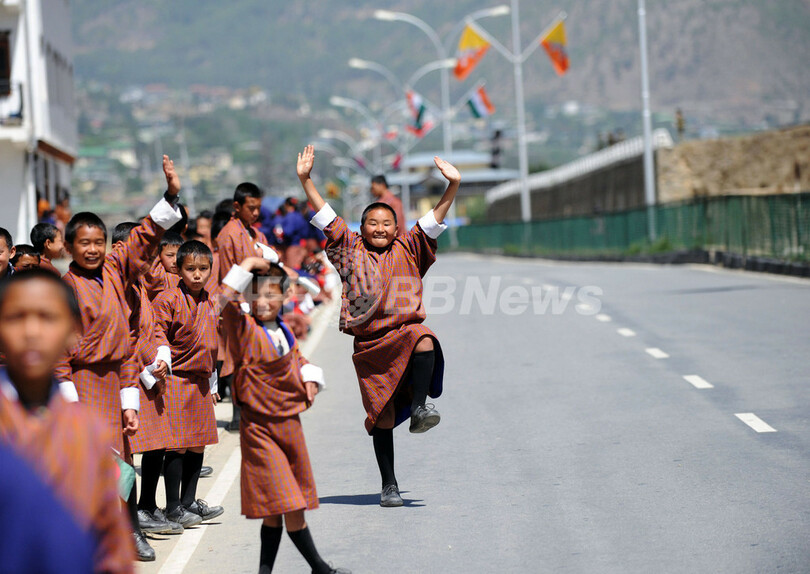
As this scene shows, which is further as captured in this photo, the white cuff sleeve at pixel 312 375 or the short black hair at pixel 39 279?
the white cuff sleeve at pixel 312 375

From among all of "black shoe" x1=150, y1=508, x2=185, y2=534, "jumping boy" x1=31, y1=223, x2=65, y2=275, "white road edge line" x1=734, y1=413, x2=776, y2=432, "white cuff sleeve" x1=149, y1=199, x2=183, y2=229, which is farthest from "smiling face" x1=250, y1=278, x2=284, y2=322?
"white road edge line" x1=734, y1=413, x2=776, y2=432

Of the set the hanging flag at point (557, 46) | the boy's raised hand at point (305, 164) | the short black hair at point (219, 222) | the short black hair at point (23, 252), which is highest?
the hanging flag at point (557, 46)

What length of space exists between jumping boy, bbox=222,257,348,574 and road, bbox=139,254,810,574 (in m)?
0.86

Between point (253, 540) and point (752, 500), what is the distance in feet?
8.94

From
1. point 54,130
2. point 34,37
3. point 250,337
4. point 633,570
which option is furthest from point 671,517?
point 54,130

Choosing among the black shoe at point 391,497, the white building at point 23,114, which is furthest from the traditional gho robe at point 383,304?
the white building at point 23,114

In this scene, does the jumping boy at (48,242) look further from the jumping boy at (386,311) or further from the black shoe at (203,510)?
the black shoe at (203,510)

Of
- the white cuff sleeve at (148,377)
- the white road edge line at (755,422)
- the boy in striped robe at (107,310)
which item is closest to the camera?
the boy in striped robe at (107,310)

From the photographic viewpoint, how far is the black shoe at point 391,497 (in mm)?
7977

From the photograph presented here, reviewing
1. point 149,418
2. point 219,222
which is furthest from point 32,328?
point 219,222

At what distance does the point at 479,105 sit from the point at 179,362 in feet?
165

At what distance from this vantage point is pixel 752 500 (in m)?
7.62

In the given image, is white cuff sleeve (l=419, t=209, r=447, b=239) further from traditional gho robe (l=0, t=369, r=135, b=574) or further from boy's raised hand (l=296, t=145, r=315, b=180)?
traditional gho robe (l=0, t=369, r=135, b=574)

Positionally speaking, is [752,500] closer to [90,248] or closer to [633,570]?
[633,570]
